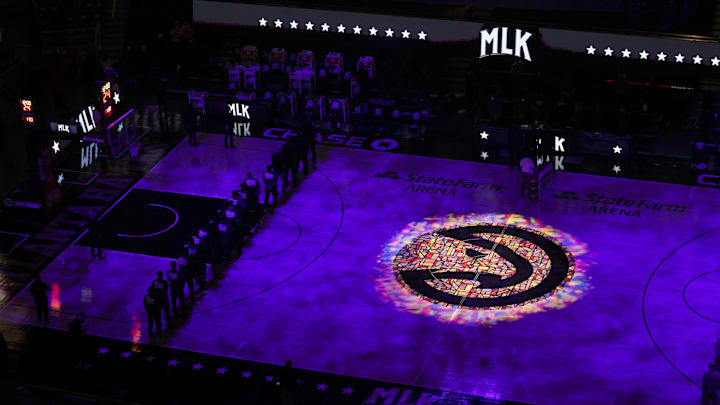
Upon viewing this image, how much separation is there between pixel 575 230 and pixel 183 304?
569 inches

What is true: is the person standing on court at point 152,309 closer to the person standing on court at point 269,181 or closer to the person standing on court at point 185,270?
the person standing on court at point 185,270

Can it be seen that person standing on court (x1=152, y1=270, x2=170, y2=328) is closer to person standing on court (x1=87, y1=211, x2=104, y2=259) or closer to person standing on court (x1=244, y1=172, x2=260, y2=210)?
person standing on court (x1=87, y1=211, x2=104, y2=259)

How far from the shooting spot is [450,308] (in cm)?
4166

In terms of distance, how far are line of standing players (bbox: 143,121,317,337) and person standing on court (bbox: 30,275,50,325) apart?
3.35m

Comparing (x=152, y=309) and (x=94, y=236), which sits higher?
(x=94, y=236)

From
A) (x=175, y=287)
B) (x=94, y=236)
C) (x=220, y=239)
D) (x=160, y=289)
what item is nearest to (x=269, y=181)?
(x=220, y=239)

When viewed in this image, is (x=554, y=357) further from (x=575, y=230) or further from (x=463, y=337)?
(x=575, y=230)

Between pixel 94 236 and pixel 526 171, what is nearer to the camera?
pixel 94 236

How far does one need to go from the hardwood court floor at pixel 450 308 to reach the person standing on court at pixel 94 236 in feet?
1.40

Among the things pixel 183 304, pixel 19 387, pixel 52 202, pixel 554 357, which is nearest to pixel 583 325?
pixel 554 357

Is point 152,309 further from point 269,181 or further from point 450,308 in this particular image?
point 450,308

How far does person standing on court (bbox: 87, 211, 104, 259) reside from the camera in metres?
44.7

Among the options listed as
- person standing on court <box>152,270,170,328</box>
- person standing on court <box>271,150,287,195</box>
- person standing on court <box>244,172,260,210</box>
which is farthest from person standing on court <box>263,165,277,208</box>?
person standing on court <box>152,270,170,328</box>

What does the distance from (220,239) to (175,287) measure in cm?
353
